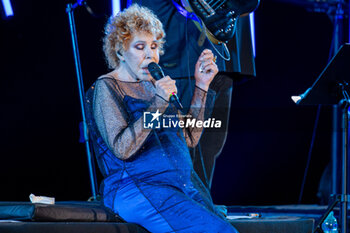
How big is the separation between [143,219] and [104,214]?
15 cm

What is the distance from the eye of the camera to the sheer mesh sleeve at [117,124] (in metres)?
1.67

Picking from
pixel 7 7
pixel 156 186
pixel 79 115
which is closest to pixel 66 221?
pixel 156 186

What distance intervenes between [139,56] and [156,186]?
462mm

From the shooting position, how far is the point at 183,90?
2.06 meters

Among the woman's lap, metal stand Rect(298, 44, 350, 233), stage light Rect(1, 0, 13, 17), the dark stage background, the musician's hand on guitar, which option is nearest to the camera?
the woman's lap

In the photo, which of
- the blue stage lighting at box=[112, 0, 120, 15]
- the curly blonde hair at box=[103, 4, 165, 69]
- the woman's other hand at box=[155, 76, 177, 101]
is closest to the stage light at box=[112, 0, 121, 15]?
the blue stage lighting at box=[112, 0, 120, 15]

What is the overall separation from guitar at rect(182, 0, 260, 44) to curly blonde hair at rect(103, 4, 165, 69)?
0.23 metres

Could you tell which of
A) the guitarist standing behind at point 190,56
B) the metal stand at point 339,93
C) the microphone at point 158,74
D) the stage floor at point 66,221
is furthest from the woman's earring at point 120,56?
the metal stand at point 339,93

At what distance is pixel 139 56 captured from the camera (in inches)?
72.2

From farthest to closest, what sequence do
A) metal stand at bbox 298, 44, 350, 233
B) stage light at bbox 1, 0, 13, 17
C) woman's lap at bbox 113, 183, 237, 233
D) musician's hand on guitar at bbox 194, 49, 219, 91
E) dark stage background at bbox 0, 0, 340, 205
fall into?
dark stage background at bbox 0, 0, 340, 205, stage light at bbox 1, 0, 13, 17, metal stand at bbox 298, 44, 350, 233, musician's hand on guitar at bbox 194, 49, 219, 91, woman's lap at bbox 113, 183, 237, 233

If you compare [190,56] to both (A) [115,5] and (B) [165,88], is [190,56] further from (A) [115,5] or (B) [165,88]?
(B) [165,88]

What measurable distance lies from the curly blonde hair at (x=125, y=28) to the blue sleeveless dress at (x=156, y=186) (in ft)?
0.73

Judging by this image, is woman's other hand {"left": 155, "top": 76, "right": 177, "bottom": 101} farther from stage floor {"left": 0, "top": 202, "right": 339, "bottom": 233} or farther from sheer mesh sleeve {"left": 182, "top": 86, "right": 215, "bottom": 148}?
stage floor {"left": 0, "top": 202, "right": 339, "bottom": 233}

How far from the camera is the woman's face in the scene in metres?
1.83
